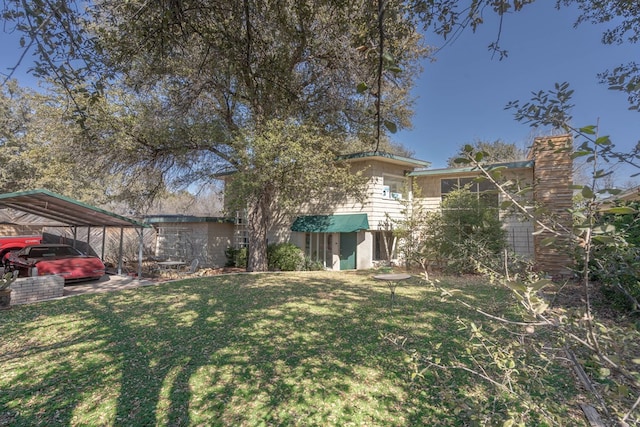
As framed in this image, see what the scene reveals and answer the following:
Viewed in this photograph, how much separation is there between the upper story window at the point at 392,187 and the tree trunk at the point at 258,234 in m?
5.80

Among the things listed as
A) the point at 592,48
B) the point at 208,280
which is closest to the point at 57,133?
the point at 208,280

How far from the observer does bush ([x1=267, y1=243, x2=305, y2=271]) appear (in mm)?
15664

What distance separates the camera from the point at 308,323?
6.38 metres

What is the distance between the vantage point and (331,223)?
16.0 meters

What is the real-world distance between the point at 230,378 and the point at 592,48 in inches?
276

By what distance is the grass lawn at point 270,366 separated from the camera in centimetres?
324

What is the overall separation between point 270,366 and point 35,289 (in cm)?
814

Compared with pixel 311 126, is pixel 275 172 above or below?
below

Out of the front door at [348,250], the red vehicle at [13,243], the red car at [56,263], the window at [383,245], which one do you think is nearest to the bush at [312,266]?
the front door at [348,250]

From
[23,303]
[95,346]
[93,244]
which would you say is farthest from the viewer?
[93,244]

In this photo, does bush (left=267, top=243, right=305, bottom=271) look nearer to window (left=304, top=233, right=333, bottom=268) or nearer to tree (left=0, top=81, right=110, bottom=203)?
window (left=304, top=233, right=333, bottom=268)

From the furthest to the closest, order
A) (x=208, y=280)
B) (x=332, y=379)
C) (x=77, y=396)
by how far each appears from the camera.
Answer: (x=208, y=280) → (x=332, y=379) → (x=77, y=396)

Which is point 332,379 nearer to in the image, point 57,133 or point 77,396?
point 77,396

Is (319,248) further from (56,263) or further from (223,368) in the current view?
(223,368)
